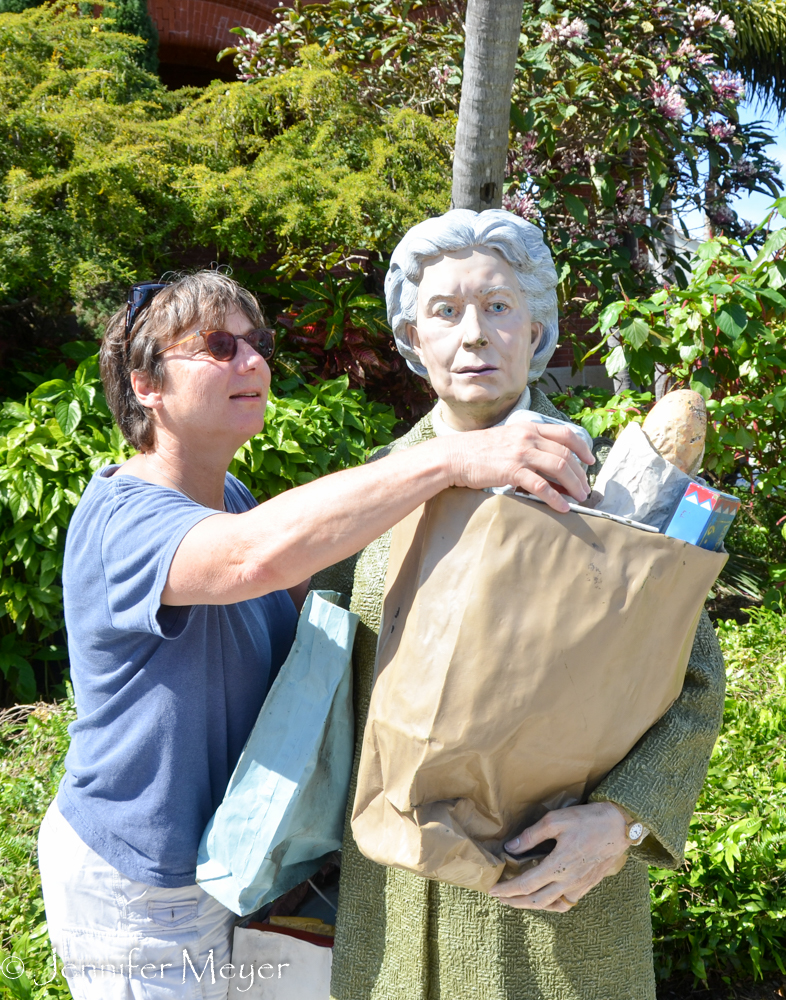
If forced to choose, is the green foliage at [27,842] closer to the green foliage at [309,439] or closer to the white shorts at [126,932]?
the white shorts at [126,932]

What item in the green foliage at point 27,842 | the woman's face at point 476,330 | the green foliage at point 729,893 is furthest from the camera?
the green foliage at point 729,893

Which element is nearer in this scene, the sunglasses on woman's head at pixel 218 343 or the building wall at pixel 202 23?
the sunglasses on woman's head at pixel 218 343

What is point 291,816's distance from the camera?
1.38 metres

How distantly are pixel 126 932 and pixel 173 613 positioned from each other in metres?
0.55

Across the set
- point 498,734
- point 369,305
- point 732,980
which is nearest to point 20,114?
point 369,305

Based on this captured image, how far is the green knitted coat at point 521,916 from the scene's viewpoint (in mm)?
1299

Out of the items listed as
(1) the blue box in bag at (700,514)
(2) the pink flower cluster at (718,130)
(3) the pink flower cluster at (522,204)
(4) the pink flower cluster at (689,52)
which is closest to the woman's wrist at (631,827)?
(1) the blue box in bag at (700,514)

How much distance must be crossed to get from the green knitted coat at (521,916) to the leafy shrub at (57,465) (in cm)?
236

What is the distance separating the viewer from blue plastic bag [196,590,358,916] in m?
1.34

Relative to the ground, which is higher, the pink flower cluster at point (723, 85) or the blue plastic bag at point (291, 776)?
the pink flower cluster at point (723, 85)

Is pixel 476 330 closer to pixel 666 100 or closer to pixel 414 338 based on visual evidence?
pixel 414 338

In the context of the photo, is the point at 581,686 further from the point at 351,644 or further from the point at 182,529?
the point at 182,529

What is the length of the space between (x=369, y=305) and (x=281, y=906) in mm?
4074

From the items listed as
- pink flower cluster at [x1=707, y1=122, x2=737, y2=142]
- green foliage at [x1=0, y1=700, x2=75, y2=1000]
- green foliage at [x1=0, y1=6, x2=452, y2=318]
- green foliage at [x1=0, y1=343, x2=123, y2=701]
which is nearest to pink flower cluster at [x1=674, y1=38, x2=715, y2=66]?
pink flower cluster at [x1=707, y1=122, x2=737, y2=142]
